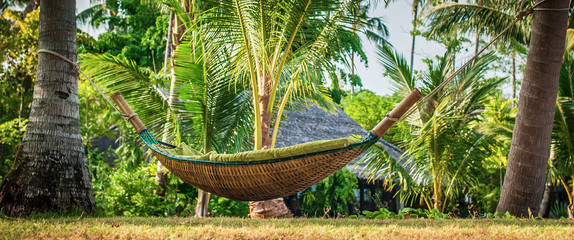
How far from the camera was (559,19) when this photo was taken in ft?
14.8

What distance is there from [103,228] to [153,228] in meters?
0.28

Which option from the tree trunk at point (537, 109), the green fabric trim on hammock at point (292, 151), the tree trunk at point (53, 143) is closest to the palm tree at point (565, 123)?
the tree trunk at point (537, 109)

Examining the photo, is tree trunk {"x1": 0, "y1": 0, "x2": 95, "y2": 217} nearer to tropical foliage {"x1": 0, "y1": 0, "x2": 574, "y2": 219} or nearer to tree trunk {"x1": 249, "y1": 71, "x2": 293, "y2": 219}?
tropical foliage {"x1": 0, "y1": 0, "x2": 574, "y2": 219}

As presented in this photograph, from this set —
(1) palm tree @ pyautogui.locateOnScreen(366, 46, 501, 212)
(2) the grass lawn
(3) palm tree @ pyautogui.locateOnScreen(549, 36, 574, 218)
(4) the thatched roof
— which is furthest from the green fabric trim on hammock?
(4) the thatched roof

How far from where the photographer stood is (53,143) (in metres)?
3.89

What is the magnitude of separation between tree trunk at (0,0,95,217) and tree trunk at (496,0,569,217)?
3.86 meters

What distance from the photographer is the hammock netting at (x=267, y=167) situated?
3168 mm

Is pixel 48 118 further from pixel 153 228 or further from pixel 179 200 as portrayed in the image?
pixel 179 200

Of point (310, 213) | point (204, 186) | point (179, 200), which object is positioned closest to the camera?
point (204, 186)

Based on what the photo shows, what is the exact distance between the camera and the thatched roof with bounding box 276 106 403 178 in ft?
32.1

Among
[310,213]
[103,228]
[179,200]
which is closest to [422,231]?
[103,228]

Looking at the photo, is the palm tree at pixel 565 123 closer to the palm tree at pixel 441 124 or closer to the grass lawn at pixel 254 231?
the palm tree at pixel 441 124

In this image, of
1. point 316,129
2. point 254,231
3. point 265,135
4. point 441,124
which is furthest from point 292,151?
point 316,129

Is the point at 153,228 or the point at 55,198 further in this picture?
the point at 55,198
